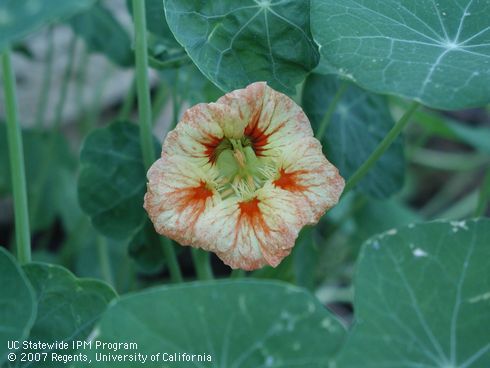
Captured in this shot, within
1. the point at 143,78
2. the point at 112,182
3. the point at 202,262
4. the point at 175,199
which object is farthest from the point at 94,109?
the point at 175,199

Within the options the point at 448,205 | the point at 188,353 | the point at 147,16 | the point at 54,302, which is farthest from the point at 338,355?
the point at 448,205

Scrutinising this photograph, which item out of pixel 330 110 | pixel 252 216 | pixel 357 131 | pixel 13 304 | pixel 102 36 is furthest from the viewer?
pixel 102 36

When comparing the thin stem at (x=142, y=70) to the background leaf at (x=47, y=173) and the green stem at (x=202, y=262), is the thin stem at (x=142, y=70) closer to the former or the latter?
the green stem at (x=202, y=262)

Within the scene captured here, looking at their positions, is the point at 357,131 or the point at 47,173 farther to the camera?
the point at 47,173

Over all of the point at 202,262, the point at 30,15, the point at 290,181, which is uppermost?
the point at 30,15

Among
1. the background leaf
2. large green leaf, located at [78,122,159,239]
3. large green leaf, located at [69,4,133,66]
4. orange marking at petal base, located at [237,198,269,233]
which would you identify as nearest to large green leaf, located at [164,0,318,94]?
orange marking at petal base, located at [237,198,269,233]

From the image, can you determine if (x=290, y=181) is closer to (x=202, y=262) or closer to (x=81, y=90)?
(x=202, y=262)

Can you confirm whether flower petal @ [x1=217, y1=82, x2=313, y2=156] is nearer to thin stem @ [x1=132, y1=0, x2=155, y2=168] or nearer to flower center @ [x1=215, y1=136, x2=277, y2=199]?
flower center @ [x1=215, y1=136, x2=277, y2=199]

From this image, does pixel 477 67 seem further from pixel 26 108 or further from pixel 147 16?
pixel 26 108

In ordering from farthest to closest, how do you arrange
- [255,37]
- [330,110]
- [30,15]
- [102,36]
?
[102,36], [330,110], [255,37], [30,15]
